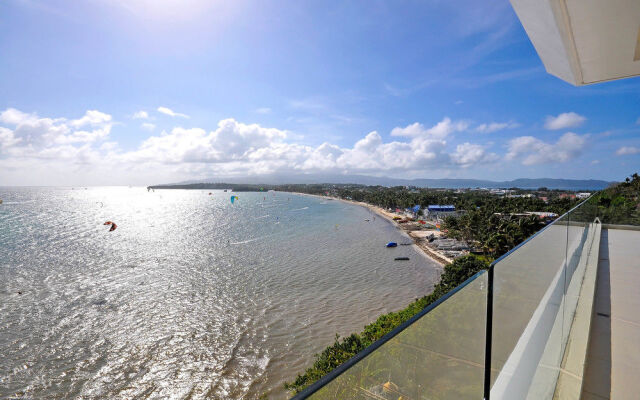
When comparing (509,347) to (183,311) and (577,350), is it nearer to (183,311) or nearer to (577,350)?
(577,350)

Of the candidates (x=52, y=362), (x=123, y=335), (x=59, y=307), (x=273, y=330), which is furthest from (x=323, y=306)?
(x=59, y=307)

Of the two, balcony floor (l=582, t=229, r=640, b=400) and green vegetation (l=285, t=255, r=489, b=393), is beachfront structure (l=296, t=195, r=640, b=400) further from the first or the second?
green vegetation (l=285, t=255, r=489, b=393)

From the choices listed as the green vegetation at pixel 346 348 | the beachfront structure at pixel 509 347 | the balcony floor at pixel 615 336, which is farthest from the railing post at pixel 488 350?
the green vegetation at pixel 346 348

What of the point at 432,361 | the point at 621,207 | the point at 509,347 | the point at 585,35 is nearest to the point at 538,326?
the point at 509,347

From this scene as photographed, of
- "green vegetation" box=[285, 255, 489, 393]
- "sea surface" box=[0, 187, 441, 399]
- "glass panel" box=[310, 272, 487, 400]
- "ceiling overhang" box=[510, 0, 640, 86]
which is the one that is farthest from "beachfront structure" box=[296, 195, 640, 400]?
"sea surface" box=[0, 187, 441, 399]

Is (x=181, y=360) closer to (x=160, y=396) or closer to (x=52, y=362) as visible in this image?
(x=160, y=396)

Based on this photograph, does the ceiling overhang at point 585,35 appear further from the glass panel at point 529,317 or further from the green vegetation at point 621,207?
the green vegetation at point 621,207

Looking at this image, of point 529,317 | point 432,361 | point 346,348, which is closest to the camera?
point 432,361
